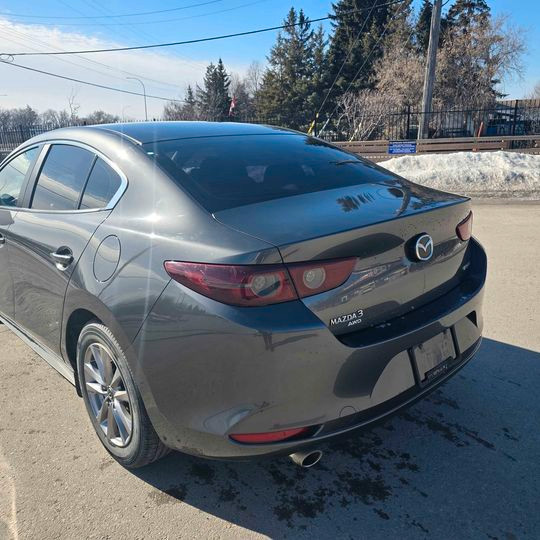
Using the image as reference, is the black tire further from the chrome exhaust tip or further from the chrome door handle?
the chrome exhaust tip

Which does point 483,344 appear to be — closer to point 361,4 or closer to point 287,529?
point 287,529

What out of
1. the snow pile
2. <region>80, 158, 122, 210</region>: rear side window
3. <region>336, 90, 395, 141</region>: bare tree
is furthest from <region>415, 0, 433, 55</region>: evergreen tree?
<region>80, 158, 122, 210</region>: rear side window

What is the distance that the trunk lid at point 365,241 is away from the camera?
189 centimetres

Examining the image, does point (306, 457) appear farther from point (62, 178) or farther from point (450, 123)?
point (450, 123)

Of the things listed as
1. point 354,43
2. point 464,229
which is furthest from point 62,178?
point 354,43

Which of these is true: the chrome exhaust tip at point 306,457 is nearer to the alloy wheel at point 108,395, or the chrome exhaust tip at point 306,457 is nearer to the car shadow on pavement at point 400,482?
the car shadow on pavement at point 400,482

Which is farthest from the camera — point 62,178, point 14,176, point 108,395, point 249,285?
point 14,176

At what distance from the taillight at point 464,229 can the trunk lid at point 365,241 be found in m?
0.03

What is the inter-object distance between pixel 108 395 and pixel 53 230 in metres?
0.97

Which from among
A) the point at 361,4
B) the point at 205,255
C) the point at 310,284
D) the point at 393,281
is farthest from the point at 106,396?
the point at 361,4

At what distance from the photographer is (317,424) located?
6.22ft

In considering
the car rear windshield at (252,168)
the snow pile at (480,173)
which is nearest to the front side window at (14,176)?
the car rear windshield at (252,168)

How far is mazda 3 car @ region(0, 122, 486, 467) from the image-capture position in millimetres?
1825

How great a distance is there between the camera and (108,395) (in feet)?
8.04
